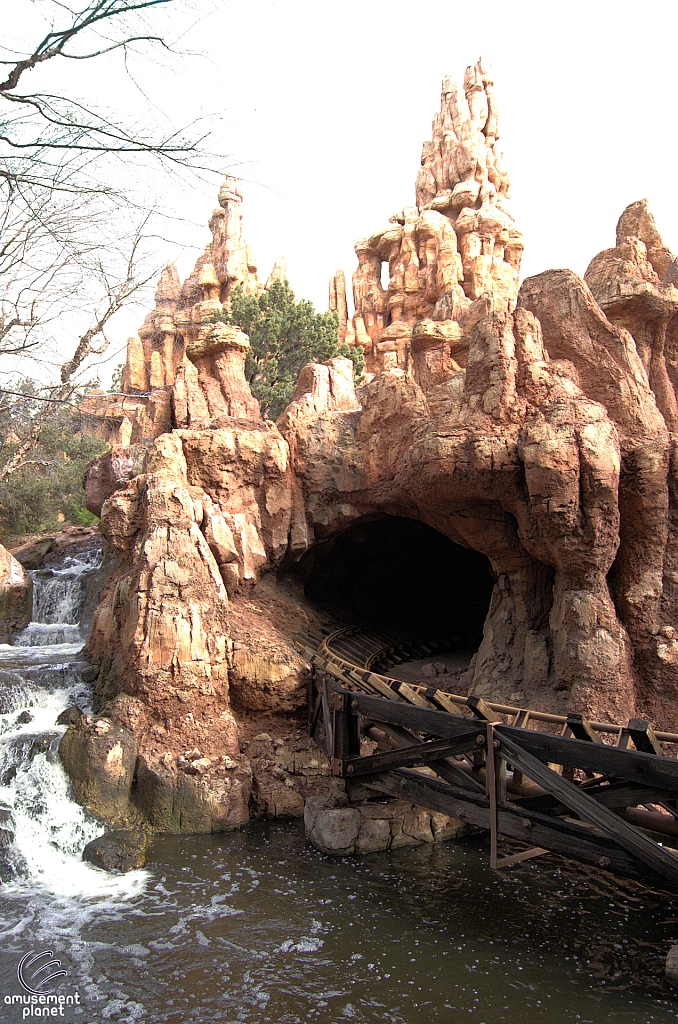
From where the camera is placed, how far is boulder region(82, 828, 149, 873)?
8281 millimetres

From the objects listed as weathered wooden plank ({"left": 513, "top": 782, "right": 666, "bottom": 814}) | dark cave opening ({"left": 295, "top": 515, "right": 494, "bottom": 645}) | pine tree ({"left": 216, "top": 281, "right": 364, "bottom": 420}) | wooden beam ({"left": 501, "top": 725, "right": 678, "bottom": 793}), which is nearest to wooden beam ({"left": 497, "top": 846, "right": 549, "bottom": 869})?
weathered wooden plank ({"left": 513, "top": 782, "right": 666, "bottom": 814})

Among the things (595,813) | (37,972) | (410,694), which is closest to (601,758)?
(595,813)

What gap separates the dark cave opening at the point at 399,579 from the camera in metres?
15.5

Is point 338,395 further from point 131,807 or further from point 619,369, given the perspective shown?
point 131,807

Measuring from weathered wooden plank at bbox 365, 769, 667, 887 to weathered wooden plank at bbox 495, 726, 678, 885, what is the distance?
15 cm

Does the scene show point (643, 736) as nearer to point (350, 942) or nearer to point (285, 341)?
point (350, 942)

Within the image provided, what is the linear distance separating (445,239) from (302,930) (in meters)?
40.1

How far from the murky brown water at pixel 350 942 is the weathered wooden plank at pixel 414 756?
1.15 meters

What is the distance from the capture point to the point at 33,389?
21.3 feet

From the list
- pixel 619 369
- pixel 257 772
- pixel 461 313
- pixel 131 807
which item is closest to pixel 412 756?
pixel 257 772

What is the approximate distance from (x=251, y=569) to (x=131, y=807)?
14.0 feet

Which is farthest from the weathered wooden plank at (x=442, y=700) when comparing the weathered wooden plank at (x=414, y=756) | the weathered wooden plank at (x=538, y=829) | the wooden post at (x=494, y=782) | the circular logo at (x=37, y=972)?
the circular logo at (x=37, y=972)

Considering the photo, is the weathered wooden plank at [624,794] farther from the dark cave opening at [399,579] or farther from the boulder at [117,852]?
the dark cave opening at [399,579]

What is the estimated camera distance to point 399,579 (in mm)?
18203
